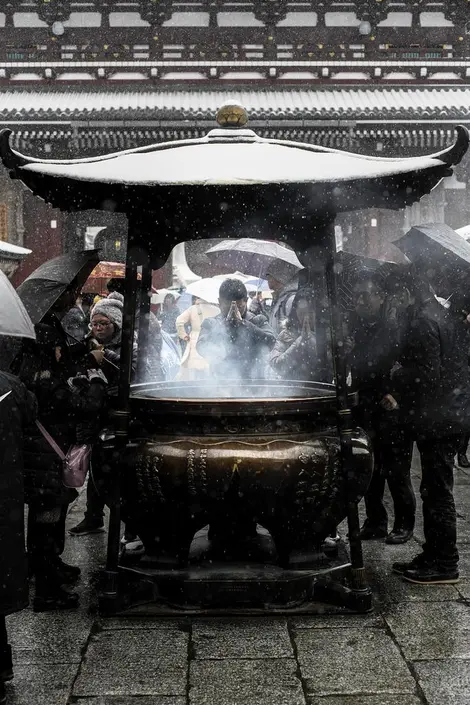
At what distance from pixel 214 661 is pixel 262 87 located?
16.7 m

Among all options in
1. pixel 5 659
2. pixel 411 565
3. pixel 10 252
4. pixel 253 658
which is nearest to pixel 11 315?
pixel 5 659

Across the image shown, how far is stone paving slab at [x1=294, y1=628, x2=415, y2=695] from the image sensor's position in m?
3.70

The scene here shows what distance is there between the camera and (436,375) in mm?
5043

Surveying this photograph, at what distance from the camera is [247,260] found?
33.0ft

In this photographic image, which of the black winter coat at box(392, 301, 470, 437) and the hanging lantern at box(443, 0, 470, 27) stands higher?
the hanging lantern at box(443, 0, 470, 27)

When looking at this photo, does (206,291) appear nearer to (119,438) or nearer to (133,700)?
(119,438)

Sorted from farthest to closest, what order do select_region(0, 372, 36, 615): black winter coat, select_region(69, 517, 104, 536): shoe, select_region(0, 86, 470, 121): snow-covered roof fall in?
select_region(0, 86, 470, 121): snow-covered roof → select_region(69, 517, 104, 536): shoe → select_region(0, 372, 36, 615): black winter coat

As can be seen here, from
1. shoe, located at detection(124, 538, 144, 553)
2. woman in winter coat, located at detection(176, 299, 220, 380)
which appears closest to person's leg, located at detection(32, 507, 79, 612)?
shoe, located at detection(124, 538, 144, 553)

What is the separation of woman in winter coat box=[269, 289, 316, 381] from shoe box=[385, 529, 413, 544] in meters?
1.26

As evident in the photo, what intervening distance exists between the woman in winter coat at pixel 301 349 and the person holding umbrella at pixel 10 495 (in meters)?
3.03

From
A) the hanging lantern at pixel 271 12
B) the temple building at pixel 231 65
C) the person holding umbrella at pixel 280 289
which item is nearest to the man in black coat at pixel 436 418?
the person holding umbrella at pixel 280 289

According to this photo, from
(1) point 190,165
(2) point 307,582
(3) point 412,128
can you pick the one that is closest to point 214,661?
(2) point 307,582

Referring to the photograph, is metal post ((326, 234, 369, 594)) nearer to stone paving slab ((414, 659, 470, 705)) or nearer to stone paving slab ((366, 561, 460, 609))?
stone paving slab ((366, 561, 460, 609))

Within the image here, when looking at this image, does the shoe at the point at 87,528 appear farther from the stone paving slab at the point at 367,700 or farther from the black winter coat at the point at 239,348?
the stone paving slab at the point at 367,700
